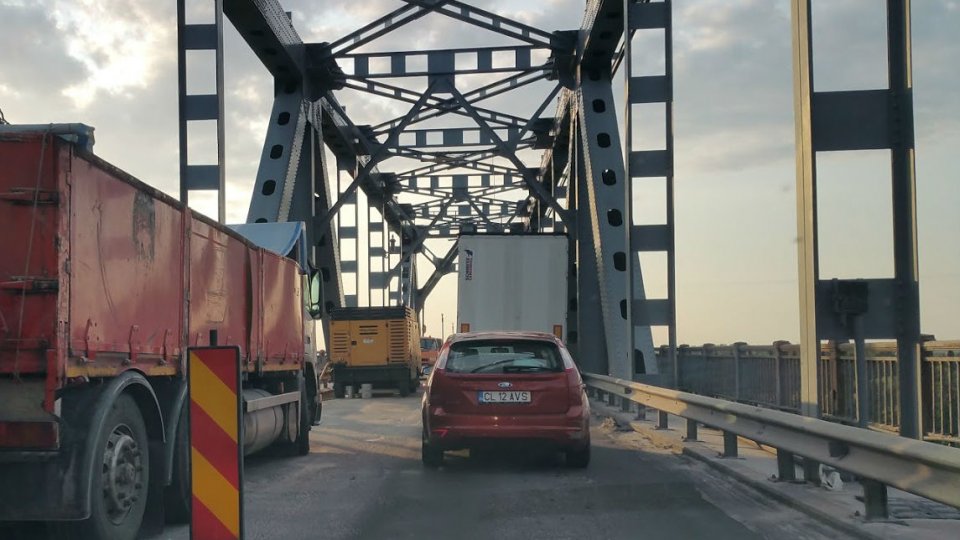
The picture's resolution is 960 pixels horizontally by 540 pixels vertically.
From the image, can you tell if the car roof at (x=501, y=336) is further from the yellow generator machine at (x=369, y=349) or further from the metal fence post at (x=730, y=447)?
the yellow generator machine at (x=369, y=349)

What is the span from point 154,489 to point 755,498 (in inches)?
182

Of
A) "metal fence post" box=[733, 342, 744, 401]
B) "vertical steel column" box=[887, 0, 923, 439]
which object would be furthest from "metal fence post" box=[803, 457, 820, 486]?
"metal fence post" box=[733, 342, 744, 401]

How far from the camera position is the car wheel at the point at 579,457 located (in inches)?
385

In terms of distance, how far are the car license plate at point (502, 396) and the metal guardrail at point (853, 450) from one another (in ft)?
6.16

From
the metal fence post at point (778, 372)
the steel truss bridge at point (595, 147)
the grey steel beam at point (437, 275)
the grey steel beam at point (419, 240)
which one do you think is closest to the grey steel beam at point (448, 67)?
the steel truss bridge at point (595, 147)

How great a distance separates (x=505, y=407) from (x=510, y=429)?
232 mm

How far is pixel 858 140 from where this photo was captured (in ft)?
25.6

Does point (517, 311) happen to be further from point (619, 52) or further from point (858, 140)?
point (858, 140)

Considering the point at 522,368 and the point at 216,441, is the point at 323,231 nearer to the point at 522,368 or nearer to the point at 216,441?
the point at 522,368

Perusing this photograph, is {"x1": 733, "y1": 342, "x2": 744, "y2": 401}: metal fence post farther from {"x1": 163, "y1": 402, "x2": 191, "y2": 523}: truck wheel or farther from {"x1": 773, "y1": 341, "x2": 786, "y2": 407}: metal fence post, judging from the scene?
{"x1": 163, "y1": 402, "x2": 191, "y2": 523}: truck wheel

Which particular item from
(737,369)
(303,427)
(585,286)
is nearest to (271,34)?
(585,286)

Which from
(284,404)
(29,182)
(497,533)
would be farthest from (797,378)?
(29,182)

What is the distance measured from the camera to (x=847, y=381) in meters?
12.1

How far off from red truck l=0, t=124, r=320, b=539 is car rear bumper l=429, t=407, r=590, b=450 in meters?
3.06
